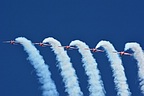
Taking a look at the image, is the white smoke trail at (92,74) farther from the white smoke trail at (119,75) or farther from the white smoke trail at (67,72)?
the white smoke trail at (119,75)

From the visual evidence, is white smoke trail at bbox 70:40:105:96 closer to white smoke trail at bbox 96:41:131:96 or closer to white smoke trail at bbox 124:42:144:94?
white smoke trail at bbox 96:41:131:96

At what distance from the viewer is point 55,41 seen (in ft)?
56.0

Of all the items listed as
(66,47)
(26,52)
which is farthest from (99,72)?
(26,52)

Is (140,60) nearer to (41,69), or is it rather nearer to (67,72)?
(67,72)

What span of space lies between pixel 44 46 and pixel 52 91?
1.95 m

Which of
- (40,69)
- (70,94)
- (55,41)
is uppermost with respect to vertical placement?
(55,41)

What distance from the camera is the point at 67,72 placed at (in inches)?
655

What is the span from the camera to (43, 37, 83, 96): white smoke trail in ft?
54.1

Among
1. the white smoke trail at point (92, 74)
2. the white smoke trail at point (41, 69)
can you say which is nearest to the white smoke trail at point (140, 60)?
the white smoke trail at point (92, 74)

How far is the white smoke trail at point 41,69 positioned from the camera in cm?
1669

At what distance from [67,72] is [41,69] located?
1.11m

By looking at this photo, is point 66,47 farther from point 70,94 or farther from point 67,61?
A: point 70,94

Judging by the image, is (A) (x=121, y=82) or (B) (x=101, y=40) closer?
(A) (x=121, y=82)

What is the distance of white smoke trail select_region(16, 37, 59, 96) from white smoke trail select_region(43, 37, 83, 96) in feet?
1.99
